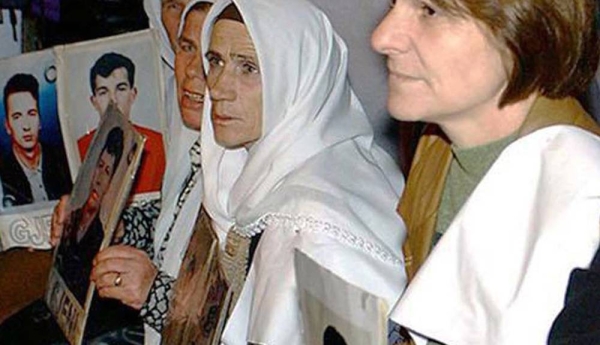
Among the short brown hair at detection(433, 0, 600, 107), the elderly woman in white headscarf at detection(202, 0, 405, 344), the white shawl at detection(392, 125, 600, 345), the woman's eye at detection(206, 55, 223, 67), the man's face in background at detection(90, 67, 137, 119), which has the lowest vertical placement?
the man's face in background at detection(90, 67, 137, 119)

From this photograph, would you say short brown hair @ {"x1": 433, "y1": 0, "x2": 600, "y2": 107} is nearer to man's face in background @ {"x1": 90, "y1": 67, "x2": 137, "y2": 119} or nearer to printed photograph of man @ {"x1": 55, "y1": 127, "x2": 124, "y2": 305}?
printed photograph of man @ {"x1": 55, "y1": 127, "x2": 124, "y2": 305}

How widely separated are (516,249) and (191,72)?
117 cm

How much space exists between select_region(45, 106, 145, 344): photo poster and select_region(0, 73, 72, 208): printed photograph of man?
1.82 ft

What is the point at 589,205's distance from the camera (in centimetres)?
108

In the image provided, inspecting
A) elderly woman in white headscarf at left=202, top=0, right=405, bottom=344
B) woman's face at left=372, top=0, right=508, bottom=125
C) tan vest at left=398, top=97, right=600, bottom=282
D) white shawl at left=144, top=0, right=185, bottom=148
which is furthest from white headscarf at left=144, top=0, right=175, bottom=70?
woman's face at left=372, top=0, right=508, bottom=125

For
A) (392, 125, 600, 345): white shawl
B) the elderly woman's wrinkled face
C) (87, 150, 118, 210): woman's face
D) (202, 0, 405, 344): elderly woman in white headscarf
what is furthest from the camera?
(87, 150, 118, 210): woman's face

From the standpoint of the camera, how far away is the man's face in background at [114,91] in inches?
107

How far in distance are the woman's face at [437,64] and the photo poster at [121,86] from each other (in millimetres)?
1272

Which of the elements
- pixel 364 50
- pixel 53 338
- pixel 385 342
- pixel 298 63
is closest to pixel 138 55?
pixel 364 50

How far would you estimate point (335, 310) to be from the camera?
4.14ft

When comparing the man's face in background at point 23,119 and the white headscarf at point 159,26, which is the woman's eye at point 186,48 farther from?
the man's face in background at point 23,119

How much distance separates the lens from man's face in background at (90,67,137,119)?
2.71m

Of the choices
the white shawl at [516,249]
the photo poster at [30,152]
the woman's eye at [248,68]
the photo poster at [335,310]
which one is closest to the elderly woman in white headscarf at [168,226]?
the woman's eye at [248,68]

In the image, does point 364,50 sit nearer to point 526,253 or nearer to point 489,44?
point 489,44
